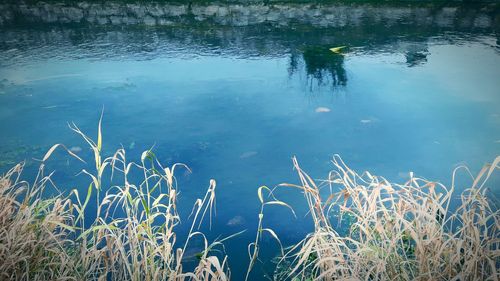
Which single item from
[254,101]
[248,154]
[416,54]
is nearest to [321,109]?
[254,101]

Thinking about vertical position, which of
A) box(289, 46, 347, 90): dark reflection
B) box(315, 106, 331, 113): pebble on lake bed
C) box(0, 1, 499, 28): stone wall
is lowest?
box(315, 106, 331, 113): pebble on lake bed

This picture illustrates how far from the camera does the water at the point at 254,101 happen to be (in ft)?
8.14

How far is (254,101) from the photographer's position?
10.9ft

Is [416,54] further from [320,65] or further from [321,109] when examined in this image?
[321,109]

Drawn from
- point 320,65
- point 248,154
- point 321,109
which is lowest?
point 248,154

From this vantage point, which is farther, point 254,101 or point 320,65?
point 320,65

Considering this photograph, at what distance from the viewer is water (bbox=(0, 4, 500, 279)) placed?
2.48 meters

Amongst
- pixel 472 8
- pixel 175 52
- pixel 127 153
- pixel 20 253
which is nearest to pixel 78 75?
pixel 175 52

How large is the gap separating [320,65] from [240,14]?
189cm

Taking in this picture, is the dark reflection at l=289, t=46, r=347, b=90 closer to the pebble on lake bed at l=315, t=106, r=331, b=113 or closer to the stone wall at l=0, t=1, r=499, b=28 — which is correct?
the pebble on lake bed at l=315, t=106, r=331, b=113

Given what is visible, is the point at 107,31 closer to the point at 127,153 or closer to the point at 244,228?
the point at 127,153

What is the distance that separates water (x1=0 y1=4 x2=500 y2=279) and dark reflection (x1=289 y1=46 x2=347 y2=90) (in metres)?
0.02

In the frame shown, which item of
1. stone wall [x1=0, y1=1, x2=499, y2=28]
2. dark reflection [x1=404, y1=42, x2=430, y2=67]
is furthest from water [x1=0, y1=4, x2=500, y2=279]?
stone wall [x1=0, y1=1, x2=499, y2=28]

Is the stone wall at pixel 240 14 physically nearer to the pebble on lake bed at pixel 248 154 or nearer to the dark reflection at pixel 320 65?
the dark reflection at pixel 320 65
